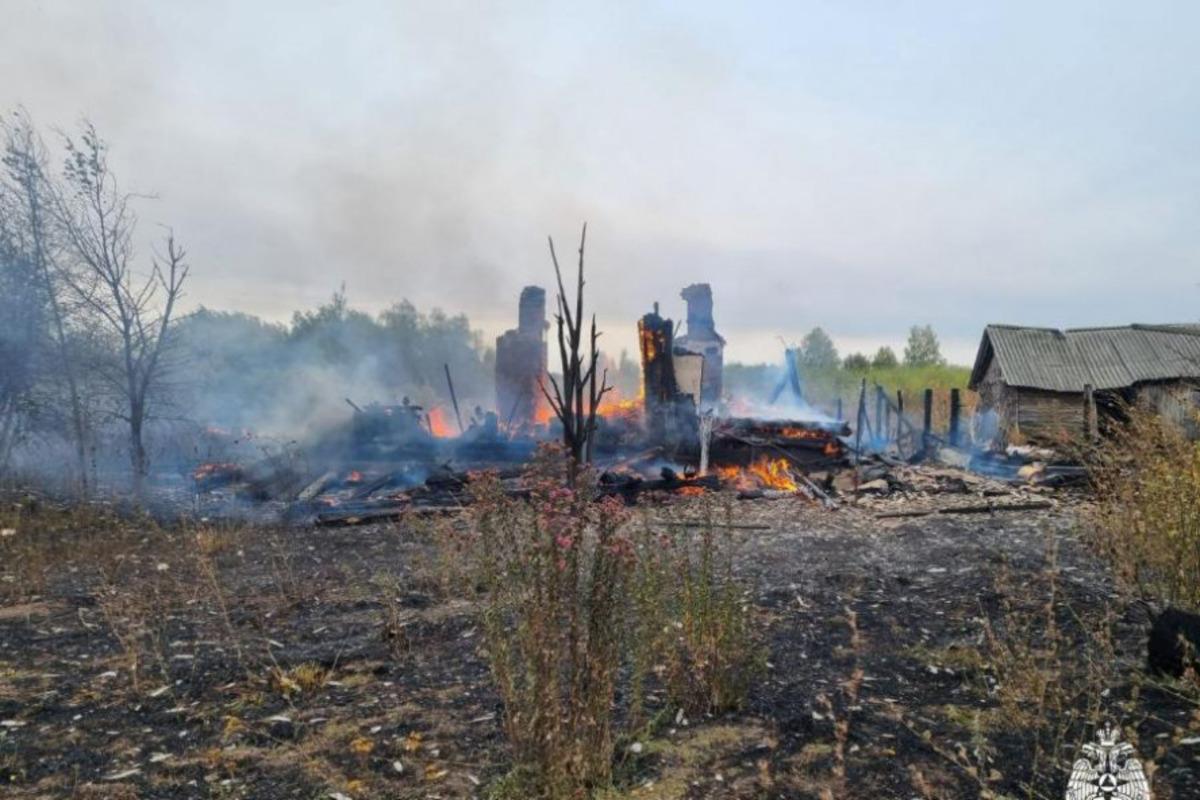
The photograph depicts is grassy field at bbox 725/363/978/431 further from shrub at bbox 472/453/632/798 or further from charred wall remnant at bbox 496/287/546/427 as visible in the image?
shrub at bbox 472/453/632/798

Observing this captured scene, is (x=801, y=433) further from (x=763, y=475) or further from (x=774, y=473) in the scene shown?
(x=763, y=475)

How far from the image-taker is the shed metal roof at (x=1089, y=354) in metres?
19.8

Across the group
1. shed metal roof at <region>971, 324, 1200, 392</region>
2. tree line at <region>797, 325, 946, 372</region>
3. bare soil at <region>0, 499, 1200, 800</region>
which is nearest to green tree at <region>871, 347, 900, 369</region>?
tree line at <region>797, 325, 946, 372</region>

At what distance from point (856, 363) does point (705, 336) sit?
26.8 m

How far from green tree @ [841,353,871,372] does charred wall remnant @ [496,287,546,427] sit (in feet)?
87.8

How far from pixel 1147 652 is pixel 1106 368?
19.8 metres

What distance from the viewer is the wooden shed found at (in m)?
19.5

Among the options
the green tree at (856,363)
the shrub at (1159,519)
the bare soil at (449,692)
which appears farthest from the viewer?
the green tree at (856,363)

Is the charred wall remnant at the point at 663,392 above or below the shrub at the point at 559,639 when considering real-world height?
above

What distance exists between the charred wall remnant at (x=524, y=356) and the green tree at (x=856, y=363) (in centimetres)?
2677

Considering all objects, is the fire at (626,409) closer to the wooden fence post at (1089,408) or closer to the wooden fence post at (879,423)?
the wooden fence post at (879,423)

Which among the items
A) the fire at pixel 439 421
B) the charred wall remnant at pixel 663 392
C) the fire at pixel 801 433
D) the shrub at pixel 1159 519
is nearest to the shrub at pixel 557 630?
the shrub at pixel 1159 519

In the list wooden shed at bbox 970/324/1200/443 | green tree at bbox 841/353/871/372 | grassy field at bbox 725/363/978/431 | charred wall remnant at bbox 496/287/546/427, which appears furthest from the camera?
green tree at bbox 841/353/871/372

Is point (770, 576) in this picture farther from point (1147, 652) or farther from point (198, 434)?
point (198, 434)
